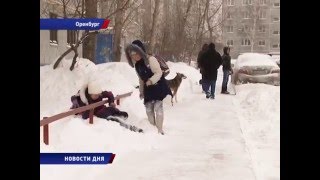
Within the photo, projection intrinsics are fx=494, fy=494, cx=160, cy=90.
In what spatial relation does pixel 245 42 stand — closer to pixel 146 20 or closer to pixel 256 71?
pixel 256 71

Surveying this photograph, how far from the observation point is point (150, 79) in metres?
6.14

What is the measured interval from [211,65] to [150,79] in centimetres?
560

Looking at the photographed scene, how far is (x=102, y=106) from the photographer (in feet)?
20.1

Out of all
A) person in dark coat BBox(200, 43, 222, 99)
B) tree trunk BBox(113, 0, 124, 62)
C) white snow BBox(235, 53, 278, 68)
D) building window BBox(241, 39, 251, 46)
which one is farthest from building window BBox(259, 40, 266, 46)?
person in dark coat BBox(200, 43, 222, 99)

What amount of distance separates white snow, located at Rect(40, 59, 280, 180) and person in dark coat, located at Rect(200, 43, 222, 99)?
172 cm

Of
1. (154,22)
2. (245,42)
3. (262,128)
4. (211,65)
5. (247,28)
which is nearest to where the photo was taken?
(262,128)

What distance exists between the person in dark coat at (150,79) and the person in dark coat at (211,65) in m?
4.91

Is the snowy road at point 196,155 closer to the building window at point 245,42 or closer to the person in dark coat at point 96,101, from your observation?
the person in dark coat at point 96,101

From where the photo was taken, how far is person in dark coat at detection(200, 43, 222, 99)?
11.6 metres

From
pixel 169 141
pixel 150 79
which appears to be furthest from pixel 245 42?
pixel 169 141
